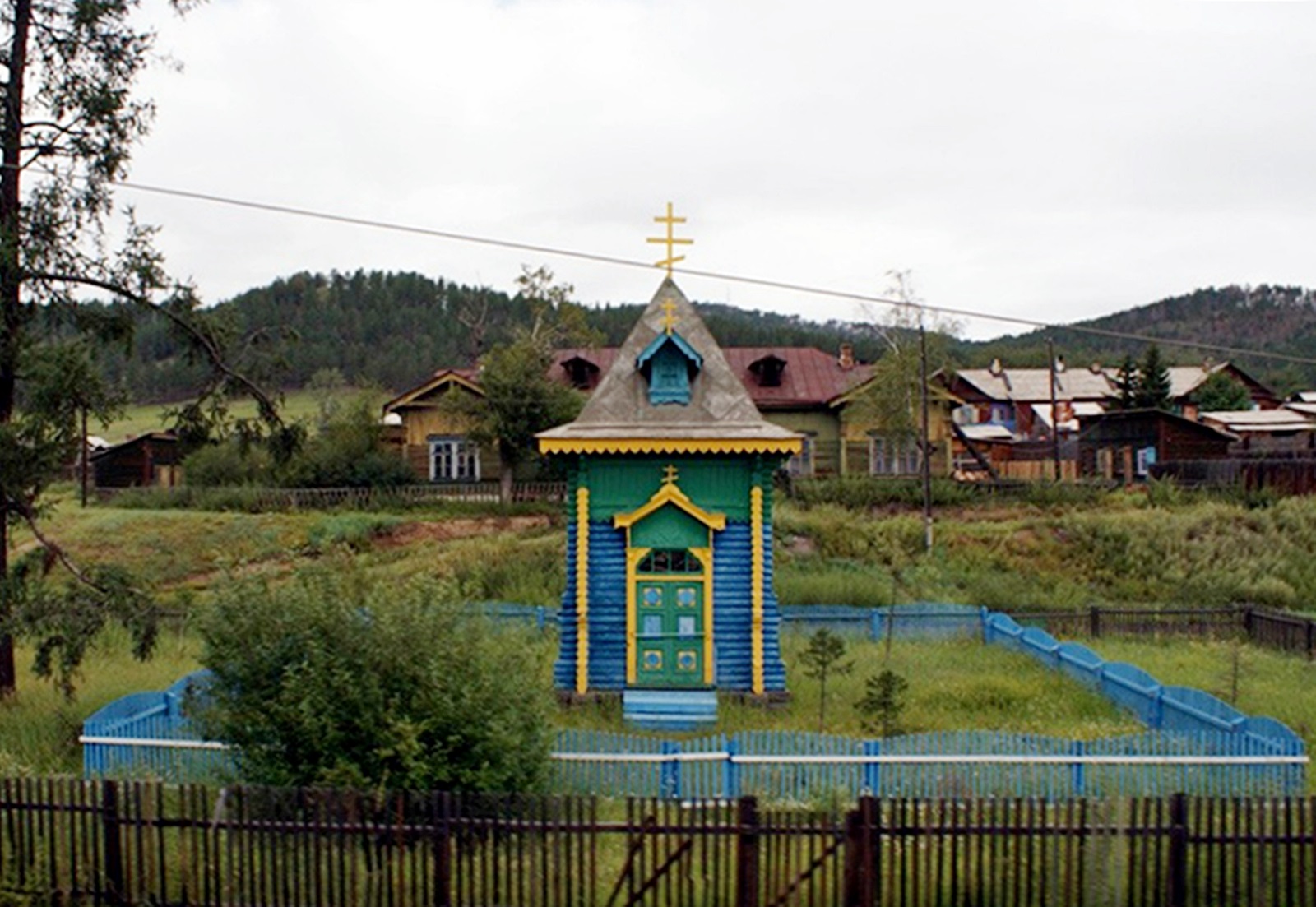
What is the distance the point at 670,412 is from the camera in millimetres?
19812

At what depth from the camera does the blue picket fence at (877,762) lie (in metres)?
12.6

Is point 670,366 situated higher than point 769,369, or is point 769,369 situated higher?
point 769,369

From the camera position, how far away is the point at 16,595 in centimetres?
1566

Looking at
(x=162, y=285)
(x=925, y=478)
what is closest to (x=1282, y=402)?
(x=925, y=478)

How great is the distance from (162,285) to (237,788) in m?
9.56

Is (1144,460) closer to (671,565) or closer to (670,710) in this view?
(671,565)

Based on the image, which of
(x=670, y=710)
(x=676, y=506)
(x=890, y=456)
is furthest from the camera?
(x=890, y=456)

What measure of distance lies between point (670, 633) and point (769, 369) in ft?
106

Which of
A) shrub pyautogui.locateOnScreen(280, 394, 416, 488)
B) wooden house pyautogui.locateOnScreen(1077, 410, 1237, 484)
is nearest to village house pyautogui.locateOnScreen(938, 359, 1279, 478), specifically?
wooden house pyautogui.locateOnScreen(1077, 410, 1237, 484)

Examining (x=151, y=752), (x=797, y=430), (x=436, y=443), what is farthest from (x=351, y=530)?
(x=151, y=752)

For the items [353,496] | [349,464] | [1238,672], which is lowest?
[1238,672]

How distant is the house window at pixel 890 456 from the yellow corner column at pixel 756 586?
102 ft

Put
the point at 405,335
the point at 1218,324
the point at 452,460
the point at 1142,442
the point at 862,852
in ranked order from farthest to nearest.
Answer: the point at 1218,324, the point at 405,335, the point at 1142,442, the point at 452,460, the point at 862,852

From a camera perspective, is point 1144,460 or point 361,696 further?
point 1144,460
